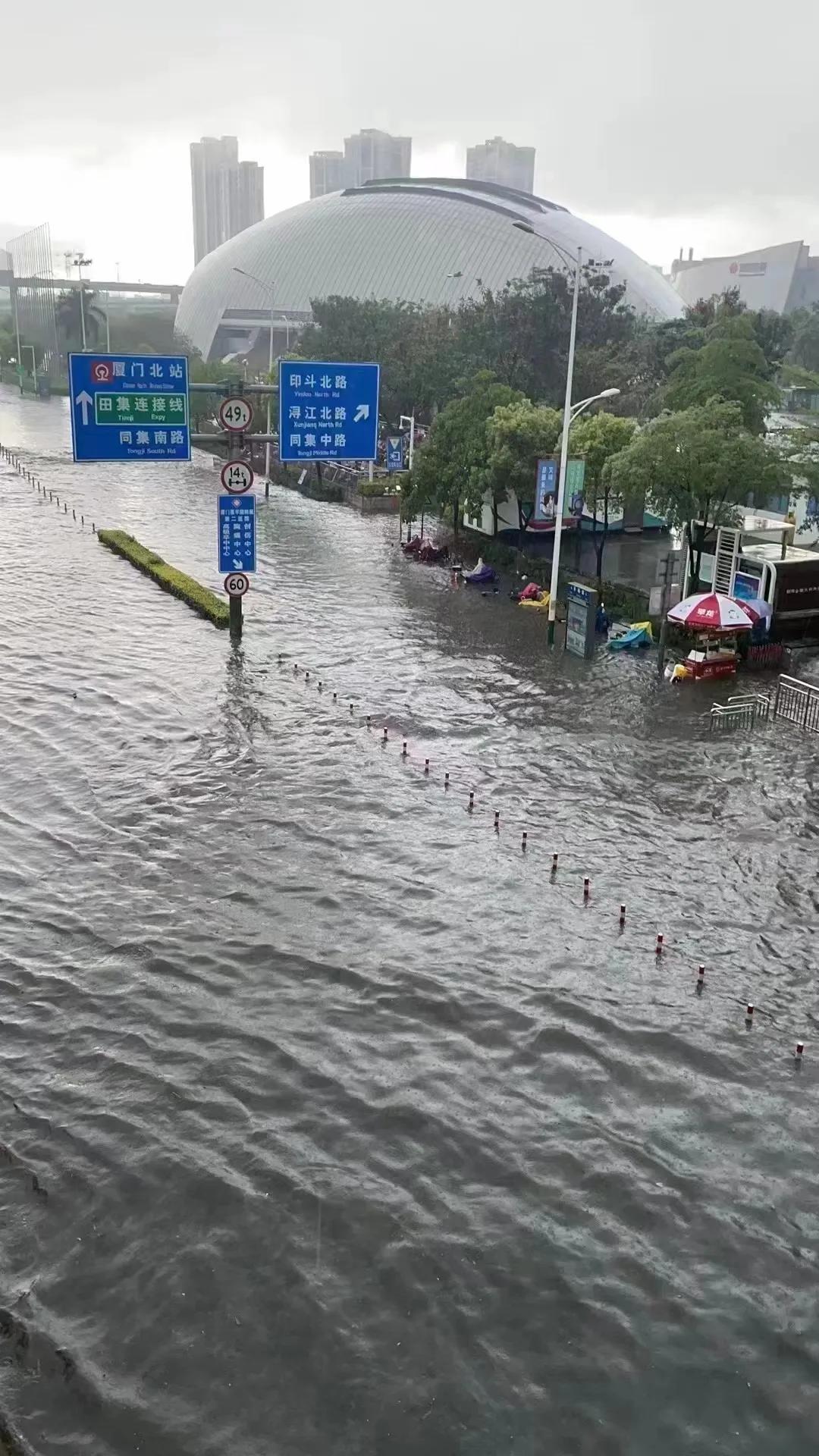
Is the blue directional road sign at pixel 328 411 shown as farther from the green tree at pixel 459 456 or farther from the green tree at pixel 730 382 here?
the green tree at pixel 730 382

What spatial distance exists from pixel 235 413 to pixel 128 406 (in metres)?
2.72

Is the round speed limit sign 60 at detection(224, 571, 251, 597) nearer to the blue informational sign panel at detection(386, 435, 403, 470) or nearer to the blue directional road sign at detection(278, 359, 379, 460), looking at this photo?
the blue directional road sign at detection(278, 359, 379, 460)

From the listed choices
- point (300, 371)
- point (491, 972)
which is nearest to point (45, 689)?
point (300, 371)

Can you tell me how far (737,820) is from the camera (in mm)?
18219

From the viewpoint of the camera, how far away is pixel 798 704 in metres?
23.7

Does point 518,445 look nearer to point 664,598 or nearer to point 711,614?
point 664,598

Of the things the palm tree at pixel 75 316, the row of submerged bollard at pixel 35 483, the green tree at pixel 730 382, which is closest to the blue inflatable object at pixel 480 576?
the green tree at pixel 730 382

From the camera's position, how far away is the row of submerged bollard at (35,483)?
47.8 metres

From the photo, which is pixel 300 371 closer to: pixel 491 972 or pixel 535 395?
pixel 491 972

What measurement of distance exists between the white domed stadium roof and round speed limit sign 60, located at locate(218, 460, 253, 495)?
7624 cm

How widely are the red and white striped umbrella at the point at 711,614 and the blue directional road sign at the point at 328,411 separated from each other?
971 centimetres

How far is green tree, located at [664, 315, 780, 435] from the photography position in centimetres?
3600

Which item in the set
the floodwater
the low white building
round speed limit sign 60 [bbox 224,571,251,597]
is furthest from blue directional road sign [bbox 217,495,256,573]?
the low white building

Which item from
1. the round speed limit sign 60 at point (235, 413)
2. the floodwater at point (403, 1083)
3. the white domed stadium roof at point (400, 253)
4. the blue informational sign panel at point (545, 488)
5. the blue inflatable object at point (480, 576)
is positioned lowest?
the floodwater at point (403, 1083)
